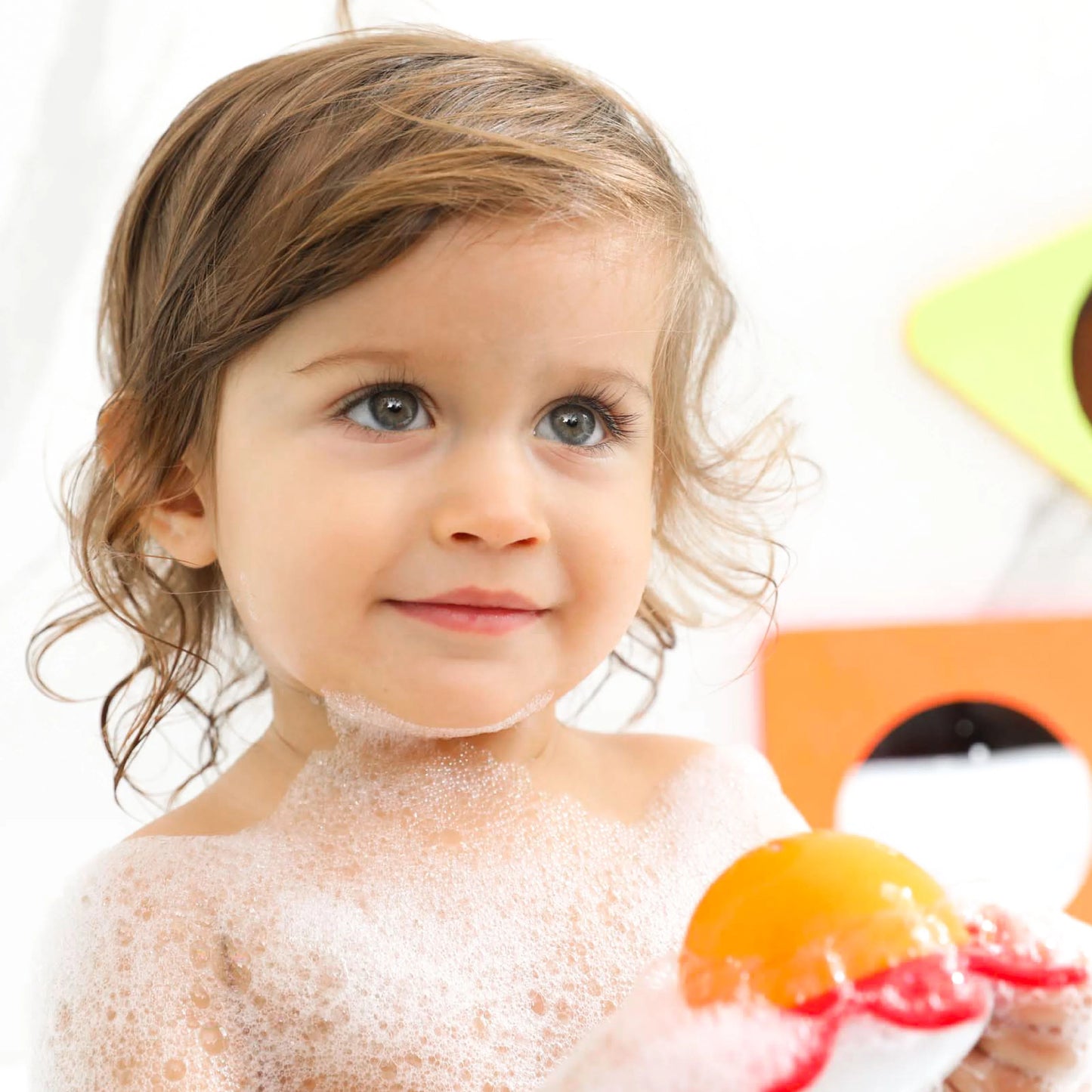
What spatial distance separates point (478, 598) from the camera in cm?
88

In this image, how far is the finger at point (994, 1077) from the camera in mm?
787

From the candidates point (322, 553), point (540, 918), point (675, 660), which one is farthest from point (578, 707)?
point (322, 553)

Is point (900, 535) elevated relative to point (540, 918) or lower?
lower

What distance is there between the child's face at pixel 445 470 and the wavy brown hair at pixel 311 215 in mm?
25

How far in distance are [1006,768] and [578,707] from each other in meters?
0.54

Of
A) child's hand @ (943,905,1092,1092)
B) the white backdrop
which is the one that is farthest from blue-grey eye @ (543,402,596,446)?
the white backdrop

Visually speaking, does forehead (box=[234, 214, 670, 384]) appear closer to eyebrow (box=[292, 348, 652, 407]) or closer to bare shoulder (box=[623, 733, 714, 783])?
eyebrow (box=[292, 348, 652, 407])

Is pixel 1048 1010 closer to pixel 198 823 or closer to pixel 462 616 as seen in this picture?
pixel 462 616

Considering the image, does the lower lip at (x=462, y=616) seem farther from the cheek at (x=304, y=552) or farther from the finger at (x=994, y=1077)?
the finger at (x=994, y=1077)

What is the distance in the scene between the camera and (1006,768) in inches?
67.1

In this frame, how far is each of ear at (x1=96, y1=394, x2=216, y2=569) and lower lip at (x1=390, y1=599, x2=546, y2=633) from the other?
0.61ft

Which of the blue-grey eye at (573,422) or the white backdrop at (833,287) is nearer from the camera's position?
the blue-grey eye at (573,422)

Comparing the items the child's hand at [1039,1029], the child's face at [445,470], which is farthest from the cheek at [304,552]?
the child's hand at [1039,1029]

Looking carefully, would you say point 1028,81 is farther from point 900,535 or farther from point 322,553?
point 322,553
